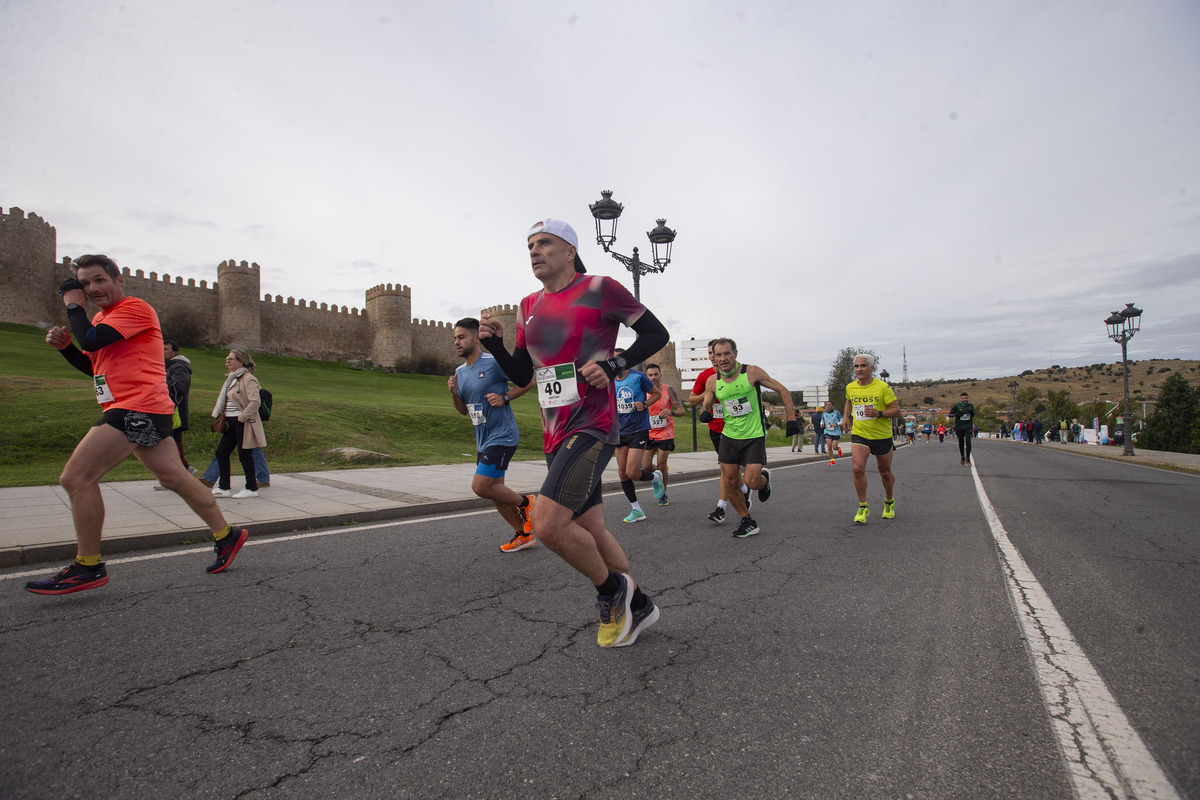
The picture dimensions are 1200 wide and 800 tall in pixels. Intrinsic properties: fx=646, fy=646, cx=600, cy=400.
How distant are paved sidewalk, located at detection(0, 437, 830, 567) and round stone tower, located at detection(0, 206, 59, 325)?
46.0 metres

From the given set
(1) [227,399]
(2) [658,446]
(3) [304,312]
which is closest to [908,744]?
(2) [658,446]

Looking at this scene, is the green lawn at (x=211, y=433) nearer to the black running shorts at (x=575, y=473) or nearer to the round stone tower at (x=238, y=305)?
the black running shorts at (x=575, y=473)

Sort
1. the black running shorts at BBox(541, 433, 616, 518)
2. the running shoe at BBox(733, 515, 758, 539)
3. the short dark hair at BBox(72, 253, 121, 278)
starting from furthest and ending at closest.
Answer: the running shoe at BBox(733, 515, 758, 539) → the short dark hair at BBox(72, 253, 121, 278) → the black running shorts at BBox(541, 433, 616, 518)

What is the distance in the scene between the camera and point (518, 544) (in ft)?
17.9

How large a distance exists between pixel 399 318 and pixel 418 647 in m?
62.9

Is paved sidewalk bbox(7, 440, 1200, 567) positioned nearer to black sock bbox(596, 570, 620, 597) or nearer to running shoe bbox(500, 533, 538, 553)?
running shoe bbox(500, 533, 538, 553)

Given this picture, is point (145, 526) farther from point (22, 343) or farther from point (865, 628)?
point (22, 343)

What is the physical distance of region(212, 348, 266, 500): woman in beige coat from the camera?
8.12 m

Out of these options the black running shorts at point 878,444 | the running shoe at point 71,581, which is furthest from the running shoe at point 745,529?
the running shoe at point 71,581

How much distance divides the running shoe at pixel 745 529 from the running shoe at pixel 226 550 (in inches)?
163

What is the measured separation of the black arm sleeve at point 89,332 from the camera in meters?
3.67

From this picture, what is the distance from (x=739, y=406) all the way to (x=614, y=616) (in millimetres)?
3699

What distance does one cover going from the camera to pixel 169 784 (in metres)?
1.98

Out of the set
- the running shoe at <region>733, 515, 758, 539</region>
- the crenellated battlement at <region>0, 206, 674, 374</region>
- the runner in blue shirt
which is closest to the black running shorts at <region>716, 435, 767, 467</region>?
the running shoe at <region>733, 515, 758, 539</region>
